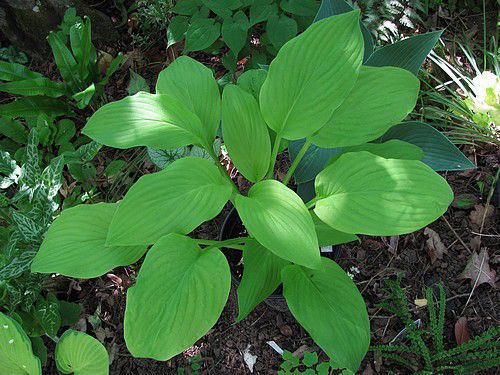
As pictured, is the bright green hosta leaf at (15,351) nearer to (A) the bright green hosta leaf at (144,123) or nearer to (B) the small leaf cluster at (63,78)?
(A) the bright green hosta leaf at (144,123)

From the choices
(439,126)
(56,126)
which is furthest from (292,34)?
(56,126)

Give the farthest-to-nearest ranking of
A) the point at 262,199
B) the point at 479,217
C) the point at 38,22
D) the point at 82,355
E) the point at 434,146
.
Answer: the point at 38,22
the point at 479,217
the point at 434,146
the point at 82,355
the point at 262,199

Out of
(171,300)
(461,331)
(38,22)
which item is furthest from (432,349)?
(38,22)

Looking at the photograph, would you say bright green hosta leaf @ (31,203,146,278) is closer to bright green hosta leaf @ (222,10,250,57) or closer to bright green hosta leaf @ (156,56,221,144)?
bright green hosta leaf @ (156,56,221,144)

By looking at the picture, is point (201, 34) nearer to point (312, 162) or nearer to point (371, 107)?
point (312, 162)

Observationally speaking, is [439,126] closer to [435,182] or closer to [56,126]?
[435,182]

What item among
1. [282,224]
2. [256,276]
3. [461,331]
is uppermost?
[282,224]

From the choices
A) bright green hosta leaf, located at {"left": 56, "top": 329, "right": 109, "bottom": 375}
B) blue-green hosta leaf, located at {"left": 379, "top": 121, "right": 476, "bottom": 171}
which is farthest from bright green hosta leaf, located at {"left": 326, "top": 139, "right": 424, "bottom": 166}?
bright green hosta leaf, located at {"left": 56, "top": 329, "right": 109, "bottom": 375}
